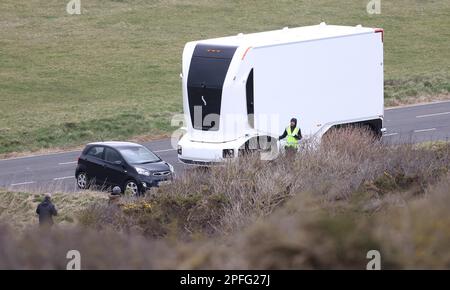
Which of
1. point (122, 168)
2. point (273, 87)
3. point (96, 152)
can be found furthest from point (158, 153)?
point (273, 87)

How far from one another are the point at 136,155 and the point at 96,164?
3.12ft

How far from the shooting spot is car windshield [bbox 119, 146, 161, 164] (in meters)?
24.0

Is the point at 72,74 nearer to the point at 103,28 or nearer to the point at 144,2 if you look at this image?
the point at 103,28

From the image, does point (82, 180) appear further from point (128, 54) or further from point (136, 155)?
point (128, 54)

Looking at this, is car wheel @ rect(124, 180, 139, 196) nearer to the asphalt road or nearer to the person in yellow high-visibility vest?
the asphalt road

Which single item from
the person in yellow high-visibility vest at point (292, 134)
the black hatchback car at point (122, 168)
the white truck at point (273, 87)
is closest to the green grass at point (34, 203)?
the black hatchback car at point (122, 168)

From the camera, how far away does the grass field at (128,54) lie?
35.6 meters

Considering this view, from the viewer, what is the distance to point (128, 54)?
50.0 meters

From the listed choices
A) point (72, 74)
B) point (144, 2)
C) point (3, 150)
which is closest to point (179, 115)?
point (3, 150)

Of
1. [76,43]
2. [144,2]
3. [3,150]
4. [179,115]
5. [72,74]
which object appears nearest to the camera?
[3,150]

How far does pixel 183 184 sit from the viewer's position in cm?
1898

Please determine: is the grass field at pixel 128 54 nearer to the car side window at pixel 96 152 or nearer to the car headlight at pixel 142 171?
the car side window at pixel 96 152

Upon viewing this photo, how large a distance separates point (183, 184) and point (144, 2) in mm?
41821

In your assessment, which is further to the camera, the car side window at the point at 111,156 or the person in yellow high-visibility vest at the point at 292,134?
the car side window at the point at 111,156
